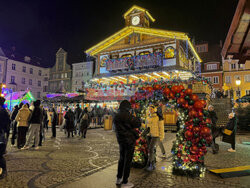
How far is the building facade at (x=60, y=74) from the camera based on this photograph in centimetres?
5346

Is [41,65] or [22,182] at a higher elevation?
[41,65]

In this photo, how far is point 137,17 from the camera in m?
27.7

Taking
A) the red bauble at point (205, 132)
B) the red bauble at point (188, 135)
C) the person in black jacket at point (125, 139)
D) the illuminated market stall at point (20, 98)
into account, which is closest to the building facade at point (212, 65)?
the illuminated market stall at point (20, 98)

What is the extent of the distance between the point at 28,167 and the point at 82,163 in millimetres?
1605

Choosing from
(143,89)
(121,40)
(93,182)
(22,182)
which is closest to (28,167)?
(22,182)

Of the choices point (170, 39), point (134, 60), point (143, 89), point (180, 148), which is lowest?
point (180, 148)

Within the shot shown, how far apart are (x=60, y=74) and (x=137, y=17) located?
34.4 m

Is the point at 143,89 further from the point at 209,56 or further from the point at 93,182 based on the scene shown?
the point at 209,56

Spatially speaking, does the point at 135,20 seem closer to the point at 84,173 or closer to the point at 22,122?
the point at 22,122

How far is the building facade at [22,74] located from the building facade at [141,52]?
935 inches

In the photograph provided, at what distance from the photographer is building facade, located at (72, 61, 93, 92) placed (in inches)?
1972

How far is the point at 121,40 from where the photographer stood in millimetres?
28281

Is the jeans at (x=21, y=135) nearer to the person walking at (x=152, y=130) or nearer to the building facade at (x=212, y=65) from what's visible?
the person walking at (x=152, y=130)

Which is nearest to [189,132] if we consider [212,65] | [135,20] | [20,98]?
[20,98]
